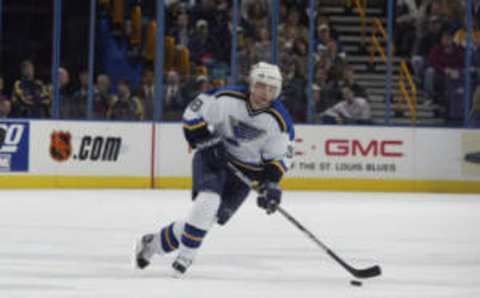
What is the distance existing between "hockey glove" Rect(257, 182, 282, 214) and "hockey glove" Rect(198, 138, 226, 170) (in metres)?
0.27

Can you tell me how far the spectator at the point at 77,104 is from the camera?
15.0 m

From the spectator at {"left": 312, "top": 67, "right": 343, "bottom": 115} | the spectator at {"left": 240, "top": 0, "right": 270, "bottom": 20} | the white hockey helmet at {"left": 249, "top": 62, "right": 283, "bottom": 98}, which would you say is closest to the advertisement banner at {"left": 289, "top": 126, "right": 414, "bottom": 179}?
the spectator at {"left": 312, "top": 67, "right": 343, "bottom": 115}

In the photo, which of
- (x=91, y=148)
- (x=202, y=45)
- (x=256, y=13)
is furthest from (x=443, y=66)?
(x=91, y=148)

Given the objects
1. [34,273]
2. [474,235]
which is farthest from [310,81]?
[34,273]

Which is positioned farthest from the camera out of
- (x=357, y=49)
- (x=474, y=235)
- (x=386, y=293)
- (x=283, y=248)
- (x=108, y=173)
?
(x=357, y=49)

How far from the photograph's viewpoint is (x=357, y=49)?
17609 mm

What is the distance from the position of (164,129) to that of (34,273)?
799 centimetres

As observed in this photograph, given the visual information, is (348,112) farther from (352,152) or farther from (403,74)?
(403,74)

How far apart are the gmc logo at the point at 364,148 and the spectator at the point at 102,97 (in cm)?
260

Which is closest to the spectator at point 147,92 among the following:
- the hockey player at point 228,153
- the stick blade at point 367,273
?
the hockey player at point 228,153

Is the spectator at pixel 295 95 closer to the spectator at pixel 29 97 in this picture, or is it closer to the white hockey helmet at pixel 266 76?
the spectator at pixel 29 97

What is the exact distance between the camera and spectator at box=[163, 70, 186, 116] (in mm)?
15359

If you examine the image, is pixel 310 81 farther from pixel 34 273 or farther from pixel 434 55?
pixel 34 273

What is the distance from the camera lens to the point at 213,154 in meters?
7.13
